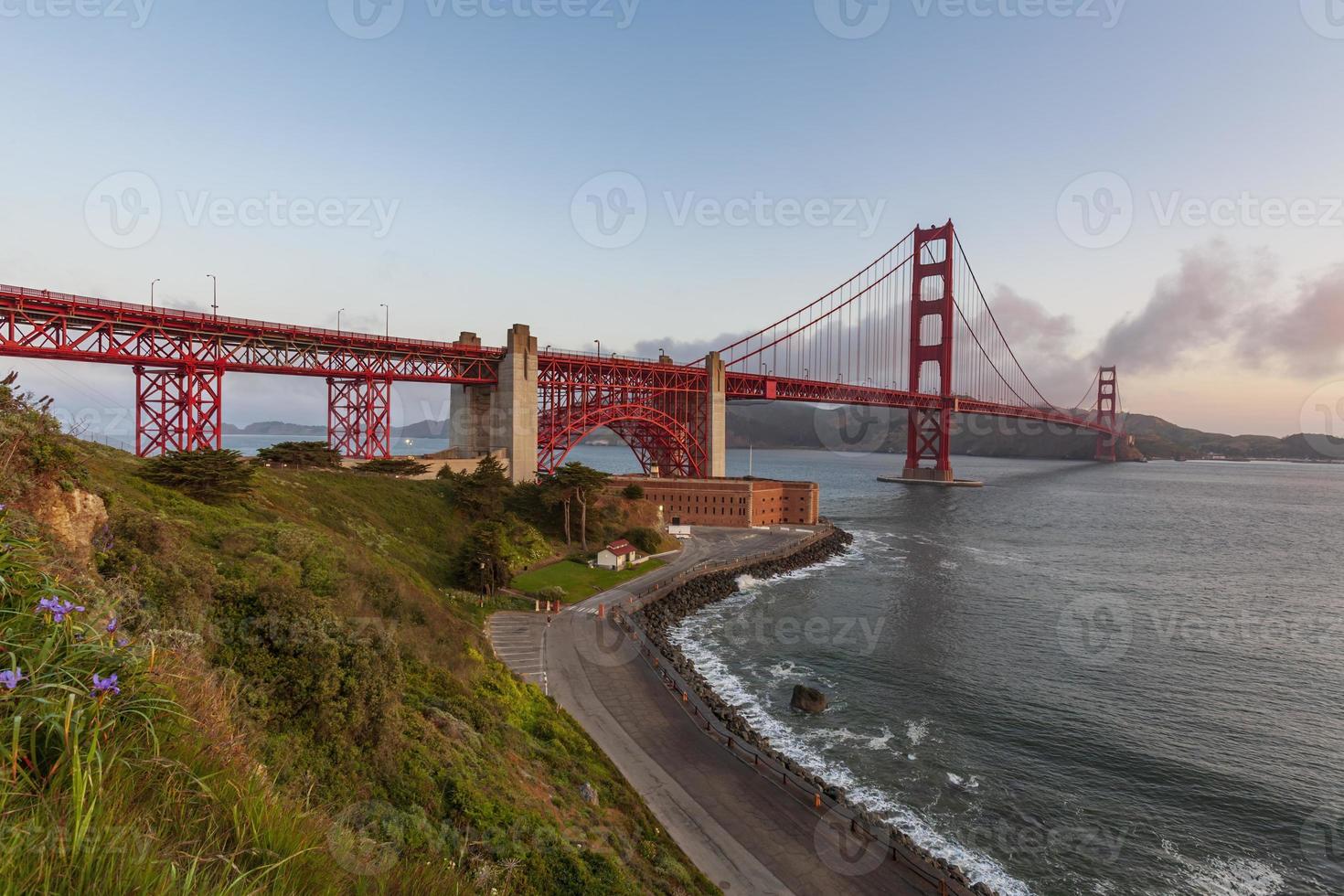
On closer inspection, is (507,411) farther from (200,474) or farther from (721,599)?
(200,474)

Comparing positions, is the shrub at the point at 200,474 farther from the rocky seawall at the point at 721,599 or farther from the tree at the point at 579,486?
the tree at the point at 579,486

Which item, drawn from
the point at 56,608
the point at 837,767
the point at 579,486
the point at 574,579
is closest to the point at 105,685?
the point at 56,608

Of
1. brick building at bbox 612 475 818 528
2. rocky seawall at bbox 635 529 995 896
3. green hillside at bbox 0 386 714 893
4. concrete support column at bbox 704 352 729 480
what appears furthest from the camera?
concrete support column at bbox 704 352 729 480

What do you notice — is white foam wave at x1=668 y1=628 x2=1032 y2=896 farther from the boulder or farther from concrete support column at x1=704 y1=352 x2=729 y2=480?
concrete support column at x1=704 y1=352 x2=729 y2=480

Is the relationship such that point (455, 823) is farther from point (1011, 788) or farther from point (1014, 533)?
point (1014, 533)

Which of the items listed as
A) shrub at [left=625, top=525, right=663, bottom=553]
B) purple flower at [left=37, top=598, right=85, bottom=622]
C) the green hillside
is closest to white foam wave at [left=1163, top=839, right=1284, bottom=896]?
the green hillside

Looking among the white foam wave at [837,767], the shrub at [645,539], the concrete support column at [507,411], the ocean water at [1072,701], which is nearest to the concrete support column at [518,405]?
the concrete support column at [507,411]
